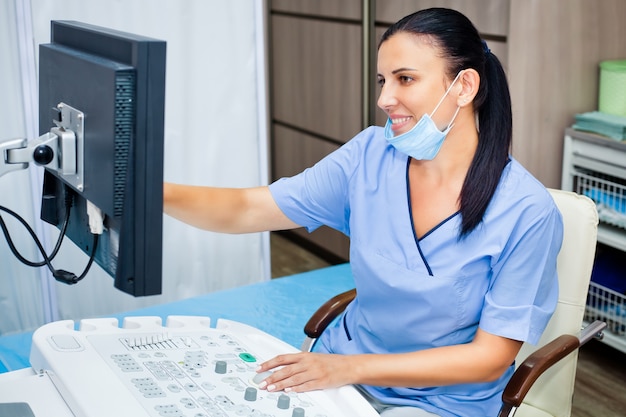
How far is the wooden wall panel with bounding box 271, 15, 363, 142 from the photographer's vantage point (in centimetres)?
359

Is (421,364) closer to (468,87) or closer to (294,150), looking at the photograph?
(468,87)

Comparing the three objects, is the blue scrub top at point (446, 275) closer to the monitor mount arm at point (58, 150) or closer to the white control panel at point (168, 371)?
the white control panel at point (168, 371)

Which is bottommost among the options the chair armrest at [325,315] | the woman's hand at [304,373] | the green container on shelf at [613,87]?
the chair armrest at [325,315]

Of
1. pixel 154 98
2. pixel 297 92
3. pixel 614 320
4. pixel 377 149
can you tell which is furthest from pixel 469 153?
pixel 297 92

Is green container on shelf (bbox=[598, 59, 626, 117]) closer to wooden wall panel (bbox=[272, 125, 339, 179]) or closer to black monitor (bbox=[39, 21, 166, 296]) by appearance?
wooden wall panel (bbox=[272, 125, 339, 179])

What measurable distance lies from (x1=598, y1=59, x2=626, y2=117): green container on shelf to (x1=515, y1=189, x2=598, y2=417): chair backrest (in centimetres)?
117

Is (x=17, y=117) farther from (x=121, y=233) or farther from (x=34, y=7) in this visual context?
(x=121, y=233)

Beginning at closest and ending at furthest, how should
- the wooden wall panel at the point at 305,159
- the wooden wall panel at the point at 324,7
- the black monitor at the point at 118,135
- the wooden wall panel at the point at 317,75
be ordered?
the black monitor at the point at 118,135 < the wooden wall panel at the point at 324,7 < the wooden wall panel at the point at 317,75 < the wooden wall panel at the point at 305,159

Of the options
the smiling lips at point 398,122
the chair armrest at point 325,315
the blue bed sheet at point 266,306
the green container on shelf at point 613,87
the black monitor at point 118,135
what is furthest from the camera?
the green container on shelf at point 613,87

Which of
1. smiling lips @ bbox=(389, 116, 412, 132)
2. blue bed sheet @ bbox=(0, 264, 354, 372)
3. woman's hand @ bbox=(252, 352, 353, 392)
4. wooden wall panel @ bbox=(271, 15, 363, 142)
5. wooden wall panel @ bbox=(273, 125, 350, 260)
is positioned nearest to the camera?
woman's hand @ bbox=(252, 352, 353, 392)

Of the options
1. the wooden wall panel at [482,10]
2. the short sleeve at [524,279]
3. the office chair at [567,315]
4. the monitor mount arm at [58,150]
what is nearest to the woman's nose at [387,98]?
the short sleeve at [524,279]

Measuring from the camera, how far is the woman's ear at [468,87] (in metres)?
1.53

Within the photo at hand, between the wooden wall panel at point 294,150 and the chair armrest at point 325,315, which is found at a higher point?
the chair armrest at point 325,315

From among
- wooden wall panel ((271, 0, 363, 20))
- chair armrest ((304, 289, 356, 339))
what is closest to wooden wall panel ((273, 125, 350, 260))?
wooden wall panel ((271, 0, 363, 20))
